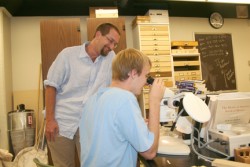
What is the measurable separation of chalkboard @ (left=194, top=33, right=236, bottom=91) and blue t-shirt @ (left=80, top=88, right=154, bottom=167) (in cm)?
340

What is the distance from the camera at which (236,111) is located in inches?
52.0

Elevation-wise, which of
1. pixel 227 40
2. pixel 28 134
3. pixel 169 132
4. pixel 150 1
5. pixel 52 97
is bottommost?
pixel 28 134

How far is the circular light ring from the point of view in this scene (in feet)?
3.49

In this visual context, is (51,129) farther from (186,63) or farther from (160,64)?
(186,63)

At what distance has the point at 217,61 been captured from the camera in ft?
13.8

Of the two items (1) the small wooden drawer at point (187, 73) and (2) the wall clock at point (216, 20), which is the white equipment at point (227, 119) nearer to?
(1) the small wooden drawer at point (187, 73)

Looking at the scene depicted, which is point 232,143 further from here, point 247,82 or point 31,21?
point 247,82

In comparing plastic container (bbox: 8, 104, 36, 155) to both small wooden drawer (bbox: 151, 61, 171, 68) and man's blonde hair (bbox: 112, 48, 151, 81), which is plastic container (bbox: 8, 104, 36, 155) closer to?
small wooden drawer (bbox: 151, 61, 171, 68)

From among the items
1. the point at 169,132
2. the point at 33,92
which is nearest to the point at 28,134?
the point at 33,92

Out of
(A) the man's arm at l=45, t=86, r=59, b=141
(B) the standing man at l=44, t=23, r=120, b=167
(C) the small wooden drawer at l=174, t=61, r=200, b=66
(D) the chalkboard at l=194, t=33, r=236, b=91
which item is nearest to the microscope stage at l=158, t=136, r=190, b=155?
(B) the standing man at l=44, t=23, r=120, b=167

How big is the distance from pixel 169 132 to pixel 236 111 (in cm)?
42

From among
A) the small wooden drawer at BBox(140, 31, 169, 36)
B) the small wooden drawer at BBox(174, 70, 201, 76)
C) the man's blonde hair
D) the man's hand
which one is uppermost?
the small wooden drawer at BBox(140, 31, 169, 36)

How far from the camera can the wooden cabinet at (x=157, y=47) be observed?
3512mm

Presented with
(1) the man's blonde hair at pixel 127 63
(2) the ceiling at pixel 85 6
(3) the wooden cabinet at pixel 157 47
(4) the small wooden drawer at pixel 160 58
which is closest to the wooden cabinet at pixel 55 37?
(2) the ceiling at pixel 85 6
